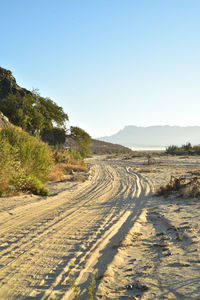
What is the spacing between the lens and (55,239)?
4.91 meters

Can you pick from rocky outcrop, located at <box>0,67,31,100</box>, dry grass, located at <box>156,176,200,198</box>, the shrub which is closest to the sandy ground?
dry grass, located at <box>156,176,200,198</box>

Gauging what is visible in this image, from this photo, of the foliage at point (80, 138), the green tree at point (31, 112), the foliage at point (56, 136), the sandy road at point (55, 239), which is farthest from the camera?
the foliage at point (80, 138)

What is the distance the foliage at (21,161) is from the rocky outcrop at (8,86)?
59.8 ft

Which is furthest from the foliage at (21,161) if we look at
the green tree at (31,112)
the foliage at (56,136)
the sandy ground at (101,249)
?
the foliage at (56,136)

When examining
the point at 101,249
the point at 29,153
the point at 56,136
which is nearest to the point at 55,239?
the point at 101,249

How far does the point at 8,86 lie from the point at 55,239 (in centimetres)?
2813

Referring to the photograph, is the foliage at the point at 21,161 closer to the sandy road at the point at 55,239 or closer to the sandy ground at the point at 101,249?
the sandy road at the point at 55,239

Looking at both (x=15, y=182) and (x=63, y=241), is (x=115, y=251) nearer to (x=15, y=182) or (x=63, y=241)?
(x=63, y=241)

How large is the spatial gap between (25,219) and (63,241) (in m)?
2.02

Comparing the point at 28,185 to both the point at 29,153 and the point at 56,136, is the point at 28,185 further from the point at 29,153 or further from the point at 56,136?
the point at 56,136

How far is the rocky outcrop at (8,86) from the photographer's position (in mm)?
28580

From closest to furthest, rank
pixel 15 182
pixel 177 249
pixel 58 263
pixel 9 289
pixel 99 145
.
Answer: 1. pixel 9 289
2. pixel 58 263
3. pixel 177 249
4. pixel 15 182
5. pixel 99 145

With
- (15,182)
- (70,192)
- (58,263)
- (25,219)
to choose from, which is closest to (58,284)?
(58,263)

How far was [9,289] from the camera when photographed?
308cm
